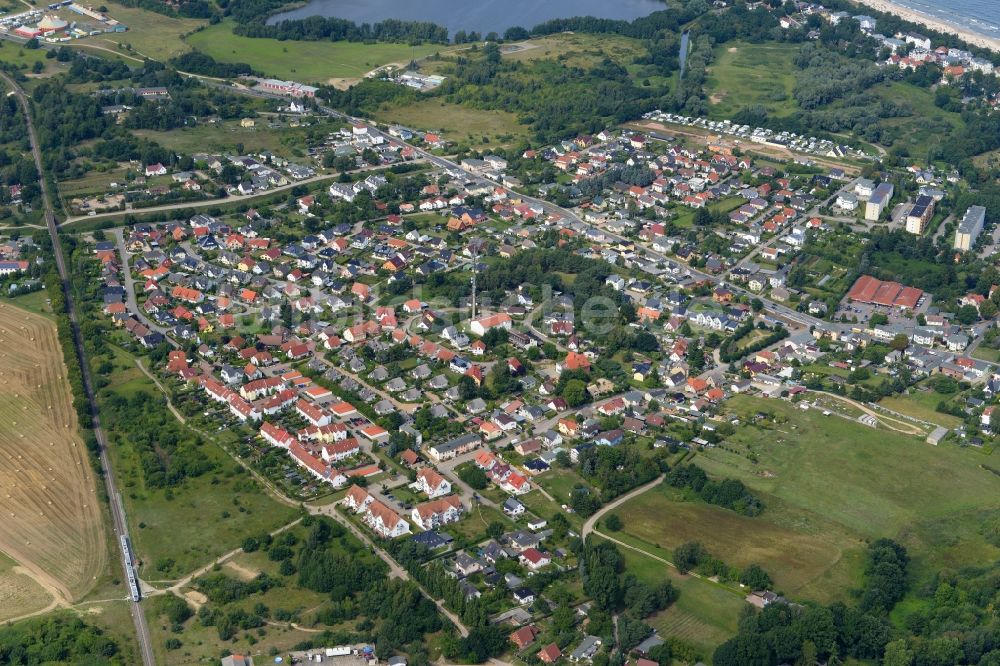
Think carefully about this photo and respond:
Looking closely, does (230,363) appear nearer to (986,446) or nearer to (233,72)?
(986,446)

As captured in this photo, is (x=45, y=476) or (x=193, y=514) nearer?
(x=193, y=514)

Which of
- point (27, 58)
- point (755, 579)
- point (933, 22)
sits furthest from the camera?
point (933, 22)

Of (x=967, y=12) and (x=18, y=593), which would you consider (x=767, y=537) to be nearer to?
(x=18, y=593)

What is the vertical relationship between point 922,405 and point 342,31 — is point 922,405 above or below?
below

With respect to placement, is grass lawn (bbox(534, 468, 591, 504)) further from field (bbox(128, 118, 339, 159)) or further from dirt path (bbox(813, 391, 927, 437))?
field (bbox(128, 118, 339, 159))

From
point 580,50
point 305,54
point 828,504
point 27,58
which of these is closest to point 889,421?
point 828,504

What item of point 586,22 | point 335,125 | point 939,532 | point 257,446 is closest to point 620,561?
point 939,532

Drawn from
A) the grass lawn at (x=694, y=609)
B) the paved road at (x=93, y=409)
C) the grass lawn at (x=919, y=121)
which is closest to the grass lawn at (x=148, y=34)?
the paved road at (x=93, y=409)

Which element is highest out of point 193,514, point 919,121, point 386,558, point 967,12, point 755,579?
point 967,12
